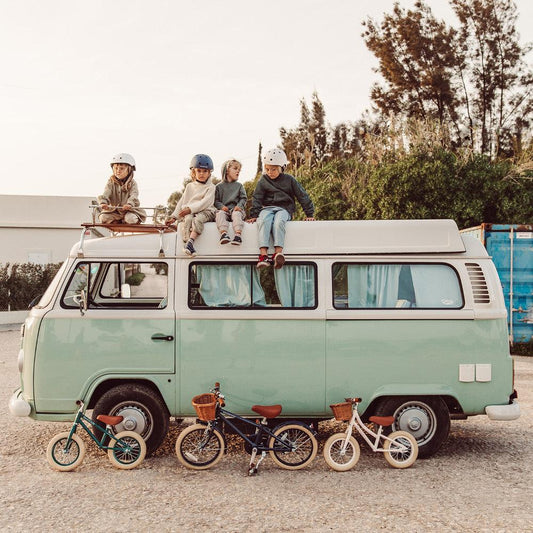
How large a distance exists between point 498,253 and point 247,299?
837cm

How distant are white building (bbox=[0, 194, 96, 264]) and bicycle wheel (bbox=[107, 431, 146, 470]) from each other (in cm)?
3148

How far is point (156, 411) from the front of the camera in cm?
645

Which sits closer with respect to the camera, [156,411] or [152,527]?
[152,527]

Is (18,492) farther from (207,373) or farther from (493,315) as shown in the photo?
(493,315)

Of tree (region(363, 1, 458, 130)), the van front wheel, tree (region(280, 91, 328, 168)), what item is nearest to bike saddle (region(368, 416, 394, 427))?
the van front wheel

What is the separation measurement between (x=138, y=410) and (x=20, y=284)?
18214mm

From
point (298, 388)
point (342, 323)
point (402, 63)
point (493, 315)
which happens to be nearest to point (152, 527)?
point (298, 388)

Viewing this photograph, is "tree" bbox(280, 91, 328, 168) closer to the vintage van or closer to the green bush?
the green bush

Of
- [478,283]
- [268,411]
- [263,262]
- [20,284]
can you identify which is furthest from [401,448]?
[20,284]

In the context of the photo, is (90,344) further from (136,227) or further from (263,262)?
(263,262)

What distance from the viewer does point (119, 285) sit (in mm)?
7238

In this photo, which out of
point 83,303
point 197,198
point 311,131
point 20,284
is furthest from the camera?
point 311,131

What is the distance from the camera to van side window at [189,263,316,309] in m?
6.57

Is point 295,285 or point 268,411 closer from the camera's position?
point 268,411
